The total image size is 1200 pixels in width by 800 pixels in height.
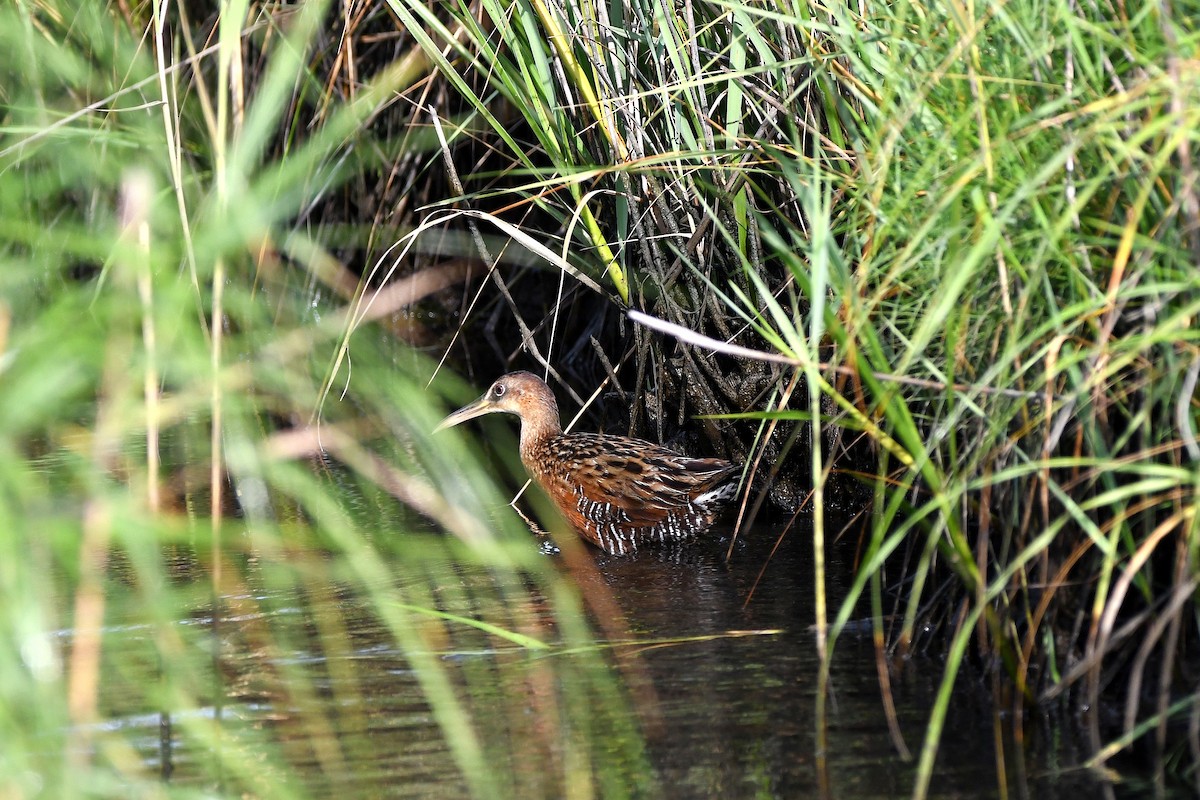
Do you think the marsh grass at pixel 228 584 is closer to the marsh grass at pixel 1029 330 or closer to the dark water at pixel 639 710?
the dark water at pixel 639 710

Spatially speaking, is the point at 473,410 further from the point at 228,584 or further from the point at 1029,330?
the point at 1029,330

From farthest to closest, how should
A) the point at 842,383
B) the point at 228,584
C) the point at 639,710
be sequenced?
1. the point at 228,584
2. the point at 842,383
3. the point at 639,710

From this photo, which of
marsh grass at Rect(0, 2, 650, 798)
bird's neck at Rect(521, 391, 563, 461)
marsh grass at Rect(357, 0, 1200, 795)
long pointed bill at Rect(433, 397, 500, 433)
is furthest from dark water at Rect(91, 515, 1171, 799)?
long pointed bill at Rect(433, 397, 500, 433)

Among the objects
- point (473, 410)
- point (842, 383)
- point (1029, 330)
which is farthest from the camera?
point (473, 410)

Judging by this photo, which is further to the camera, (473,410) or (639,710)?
(473,410)

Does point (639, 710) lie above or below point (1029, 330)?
below

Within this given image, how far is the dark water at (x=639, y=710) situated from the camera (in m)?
2.81

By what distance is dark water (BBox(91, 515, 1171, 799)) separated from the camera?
111 inches

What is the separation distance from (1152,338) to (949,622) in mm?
1021

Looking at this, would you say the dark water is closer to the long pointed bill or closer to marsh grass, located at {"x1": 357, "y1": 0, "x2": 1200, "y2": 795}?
marsh grass, located at {"x1": 357, "y1": 0, "x2": 1200, "y2": 795}

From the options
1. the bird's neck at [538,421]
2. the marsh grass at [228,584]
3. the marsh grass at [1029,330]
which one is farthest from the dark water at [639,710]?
the bird's neck at [538,421]

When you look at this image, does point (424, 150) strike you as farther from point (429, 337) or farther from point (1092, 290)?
point (1092, 290)

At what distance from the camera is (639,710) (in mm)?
3217

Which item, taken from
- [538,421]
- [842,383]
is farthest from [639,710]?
[538,421]
